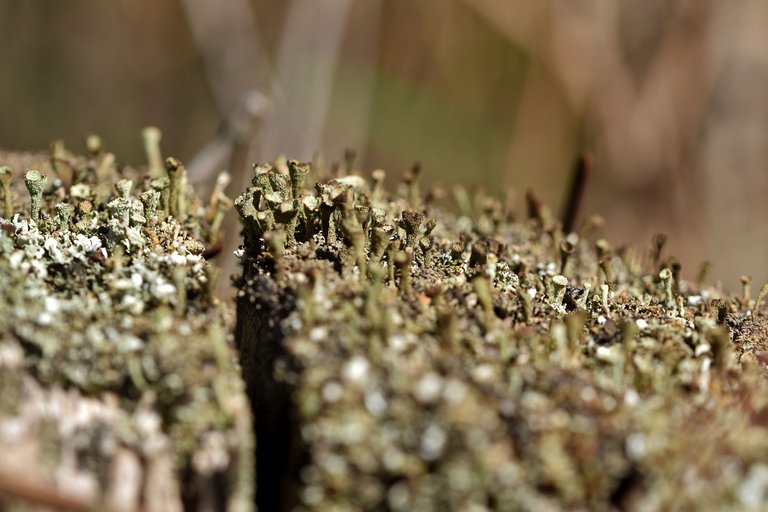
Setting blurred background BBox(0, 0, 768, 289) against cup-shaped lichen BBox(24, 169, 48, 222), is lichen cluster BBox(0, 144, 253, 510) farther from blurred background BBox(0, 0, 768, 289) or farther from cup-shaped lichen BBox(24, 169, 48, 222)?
blurred background BBox(0, 0, 768, 289)

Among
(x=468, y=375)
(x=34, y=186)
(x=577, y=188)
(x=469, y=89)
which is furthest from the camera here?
(x=469, y=89)

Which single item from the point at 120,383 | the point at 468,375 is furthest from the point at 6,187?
the point at 468,375

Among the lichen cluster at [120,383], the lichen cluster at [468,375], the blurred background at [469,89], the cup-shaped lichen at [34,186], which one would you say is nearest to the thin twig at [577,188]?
the lichen cluster at [468,375]

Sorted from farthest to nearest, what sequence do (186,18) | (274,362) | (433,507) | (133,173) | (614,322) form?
(186,18) → (133,173) → (614,322) → (274,362) → (433,507)

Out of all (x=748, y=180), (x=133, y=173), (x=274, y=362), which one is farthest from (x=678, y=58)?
(x=274, y=362)

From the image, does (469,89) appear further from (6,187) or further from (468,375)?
(468,375)

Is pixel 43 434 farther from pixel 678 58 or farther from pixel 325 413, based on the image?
pixel 678 58

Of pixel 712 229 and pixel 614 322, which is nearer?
pixel 614 322
